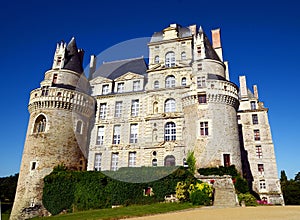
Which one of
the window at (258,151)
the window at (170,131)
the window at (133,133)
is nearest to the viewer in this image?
the window at (170,131)

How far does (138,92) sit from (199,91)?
6.56 m

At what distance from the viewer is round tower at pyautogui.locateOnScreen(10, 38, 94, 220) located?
21375mm

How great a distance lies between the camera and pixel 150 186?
17.7m

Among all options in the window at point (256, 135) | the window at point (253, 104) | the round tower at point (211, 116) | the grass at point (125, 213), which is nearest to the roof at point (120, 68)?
the round tower at point (211, 116)

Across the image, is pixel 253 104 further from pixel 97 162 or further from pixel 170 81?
pixel 97 162

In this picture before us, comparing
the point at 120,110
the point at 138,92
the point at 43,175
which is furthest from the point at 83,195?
the point at 138,92

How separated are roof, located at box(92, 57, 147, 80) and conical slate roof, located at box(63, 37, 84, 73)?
10.4 ft

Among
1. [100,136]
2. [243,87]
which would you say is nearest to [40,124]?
[100,136]

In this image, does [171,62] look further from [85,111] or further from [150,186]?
[150,186]

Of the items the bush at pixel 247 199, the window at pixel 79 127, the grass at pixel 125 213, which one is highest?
the window at pixel 79 127

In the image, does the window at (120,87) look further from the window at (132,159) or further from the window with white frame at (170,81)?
the window at (132,159)

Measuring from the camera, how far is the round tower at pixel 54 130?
70.1ft

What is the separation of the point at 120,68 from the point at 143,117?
8.71 meters

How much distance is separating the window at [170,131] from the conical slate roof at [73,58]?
1149cm
